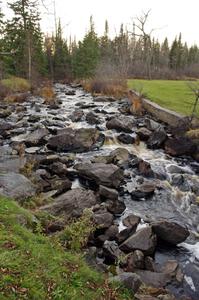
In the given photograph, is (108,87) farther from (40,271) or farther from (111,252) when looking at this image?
(40,271)

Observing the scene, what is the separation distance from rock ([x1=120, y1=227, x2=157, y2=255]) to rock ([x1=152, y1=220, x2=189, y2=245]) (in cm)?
37

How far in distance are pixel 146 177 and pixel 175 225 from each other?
14.9 ft

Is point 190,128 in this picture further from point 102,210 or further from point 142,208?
point 102,210

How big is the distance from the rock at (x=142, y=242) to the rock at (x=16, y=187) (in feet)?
9.86

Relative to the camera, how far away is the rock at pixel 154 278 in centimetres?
730

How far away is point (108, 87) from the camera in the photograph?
31.9 meters

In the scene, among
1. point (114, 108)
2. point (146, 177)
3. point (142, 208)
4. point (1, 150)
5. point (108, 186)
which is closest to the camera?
point (142, 208)

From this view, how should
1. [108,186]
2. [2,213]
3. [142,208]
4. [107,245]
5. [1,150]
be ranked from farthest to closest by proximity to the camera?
[1,150]
[108,186]
[142,208]
[107,245]
[2,213]

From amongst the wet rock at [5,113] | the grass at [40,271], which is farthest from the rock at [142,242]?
the wet rock at [5,113]

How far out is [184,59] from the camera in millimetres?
80000

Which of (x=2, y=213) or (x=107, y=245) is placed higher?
(x=2, y=213)

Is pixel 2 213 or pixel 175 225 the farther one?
pixel 175 225

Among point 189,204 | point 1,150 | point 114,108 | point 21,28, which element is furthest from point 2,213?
point 21,28

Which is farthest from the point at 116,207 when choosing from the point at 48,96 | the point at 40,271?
the point at 48,96
